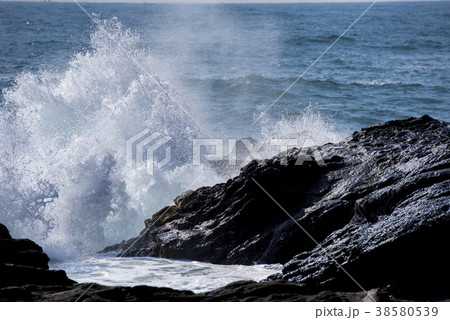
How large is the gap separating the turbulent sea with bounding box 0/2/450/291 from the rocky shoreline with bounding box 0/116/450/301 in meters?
0.47

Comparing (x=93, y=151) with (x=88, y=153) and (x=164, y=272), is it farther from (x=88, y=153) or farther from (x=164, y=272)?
(x=164, y=272)

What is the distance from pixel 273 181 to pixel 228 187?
2.02ft

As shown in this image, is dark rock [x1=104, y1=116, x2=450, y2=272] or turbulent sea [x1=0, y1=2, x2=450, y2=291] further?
turbulent sea [x1=0, y1=2, x2=450, y2=291]

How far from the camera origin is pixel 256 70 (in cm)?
2008

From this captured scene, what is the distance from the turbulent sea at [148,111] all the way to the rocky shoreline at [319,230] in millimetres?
474

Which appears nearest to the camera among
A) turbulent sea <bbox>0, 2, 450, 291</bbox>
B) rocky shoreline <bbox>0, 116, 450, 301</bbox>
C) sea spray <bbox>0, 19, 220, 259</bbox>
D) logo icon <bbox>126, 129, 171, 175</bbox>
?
rocky shoreline <bbox>0, 116, 450, 301</bbox>

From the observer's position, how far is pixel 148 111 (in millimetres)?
10633

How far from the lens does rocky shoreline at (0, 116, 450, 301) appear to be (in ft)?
12.9

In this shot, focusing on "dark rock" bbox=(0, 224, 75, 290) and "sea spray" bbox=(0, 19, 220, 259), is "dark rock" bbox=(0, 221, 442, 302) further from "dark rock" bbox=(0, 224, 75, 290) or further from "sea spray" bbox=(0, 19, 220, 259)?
"sea spray" bbox=(0, 19, 220, 259)

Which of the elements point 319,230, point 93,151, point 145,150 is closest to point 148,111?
point 145,150

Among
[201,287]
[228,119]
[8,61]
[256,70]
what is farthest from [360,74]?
[201,287]

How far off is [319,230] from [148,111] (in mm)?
6049

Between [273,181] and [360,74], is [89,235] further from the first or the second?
[360,74]

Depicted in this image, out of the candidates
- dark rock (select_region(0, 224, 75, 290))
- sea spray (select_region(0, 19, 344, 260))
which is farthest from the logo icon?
dark rock (select_region(0, 224, 75, 290))
